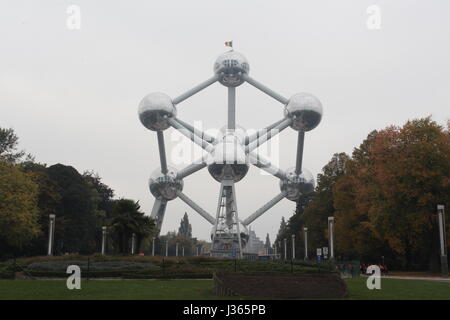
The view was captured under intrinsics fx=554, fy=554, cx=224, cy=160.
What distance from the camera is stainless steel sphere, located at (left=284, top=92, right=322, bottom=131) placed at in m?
52.2

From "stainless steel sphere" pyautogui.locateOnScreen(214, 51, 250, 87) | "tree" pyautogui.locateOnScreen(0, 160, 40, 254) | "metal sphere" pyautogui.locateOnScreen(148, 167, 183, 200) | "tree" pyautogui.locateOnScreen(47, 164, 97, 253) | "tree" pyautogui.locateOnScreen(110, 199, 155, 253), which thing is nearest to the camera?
"tree" pyautogui.locateOnScreen(0, 160, 40, 254)

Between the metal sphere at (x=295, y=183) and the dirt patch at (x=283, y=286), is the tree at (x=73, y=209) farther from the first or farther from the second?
the dirt patch at (x=283, y=286)

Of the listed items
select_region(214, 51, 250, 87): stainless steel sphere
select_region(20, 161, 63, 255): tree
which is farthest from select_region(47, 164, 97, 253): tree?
select_region(214, 51, 250, 87): stainless steel sphere

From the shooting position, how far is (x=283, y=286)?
1747 centimetres

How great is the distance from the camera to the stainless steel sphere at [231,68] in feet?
176

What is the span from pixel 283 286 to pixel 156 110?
36.4 m

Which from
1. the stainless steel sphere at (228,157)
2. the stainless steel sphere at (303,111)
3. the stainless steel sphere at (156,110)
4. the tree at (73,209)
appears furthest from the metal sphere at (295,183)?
the tree at (73,209)

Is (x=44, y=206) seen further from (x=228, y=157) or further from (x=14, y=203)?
(x=228, y=157)

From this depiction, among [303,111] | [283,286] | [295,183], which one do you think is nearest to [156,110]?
[303,111]

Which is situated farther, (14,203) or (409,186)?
(14,203)

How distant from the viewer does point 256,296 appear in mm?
16891

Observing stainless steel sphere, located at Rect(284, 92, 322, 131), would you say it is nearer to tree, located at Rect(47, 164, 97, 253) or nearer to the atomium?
the atomium

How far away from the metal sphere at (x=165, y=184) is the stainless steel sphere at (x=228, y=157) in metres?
7.01

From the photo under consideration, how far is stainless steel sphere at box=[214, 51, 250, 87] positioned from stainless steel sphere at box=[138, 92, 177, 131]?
5.84 m
